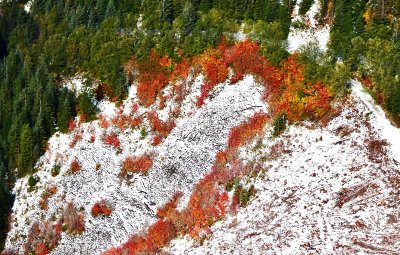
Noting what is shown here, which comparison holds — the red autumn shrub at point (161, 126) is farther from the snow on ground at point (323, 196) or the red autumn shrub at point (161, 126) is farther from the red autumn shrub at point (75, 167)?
the snow on ground at point (323, 196)

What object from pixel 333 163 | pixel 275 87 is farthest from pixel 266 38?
pixel 333 163

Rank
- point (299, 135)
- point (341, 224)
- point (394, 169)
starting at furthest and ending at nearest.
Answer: point (299, 135) → point (394, 169) → point (341, 224)

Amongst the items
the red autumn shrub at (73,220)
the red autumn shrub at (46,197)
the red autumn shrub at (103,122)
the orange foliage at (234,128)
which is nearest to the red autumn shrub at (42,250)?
the red autumn shrub at (73,220)

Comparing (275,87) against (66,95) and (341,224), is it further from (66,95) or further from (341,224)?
(66,95)

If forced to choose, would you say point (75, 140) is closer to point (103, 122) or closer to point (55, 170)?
point (103, 122)

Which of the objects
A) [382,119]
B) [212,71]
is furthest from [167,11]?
[382,119]
